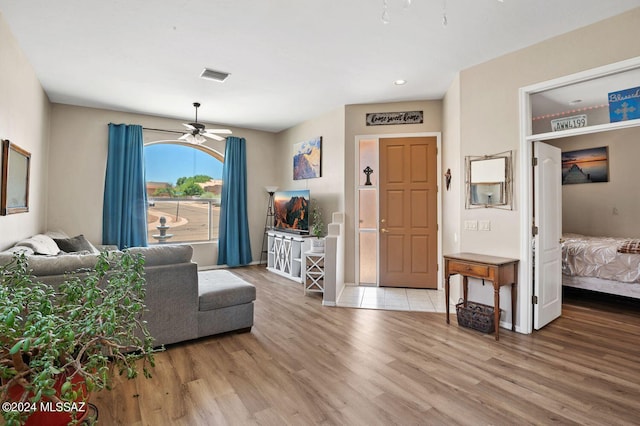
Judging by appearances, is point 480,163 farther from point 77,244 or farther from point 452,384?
point 77,244

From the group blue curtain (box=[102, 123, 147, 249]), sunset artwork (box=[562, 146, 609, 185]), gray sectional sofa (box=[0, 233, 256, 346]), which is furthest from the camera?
sunset artwork (box=[562, 146, 609, 185])

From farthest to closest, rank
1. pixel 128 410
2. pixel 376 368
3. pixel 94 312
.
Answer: pixel 376 368 < pixel 128 410 < pixel 94 312

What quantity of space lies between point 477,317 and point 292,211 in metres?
3.43

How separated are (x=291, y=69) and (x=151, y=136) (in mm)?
3397

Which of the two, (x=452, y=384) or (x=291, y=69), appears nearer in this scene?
(x=452, y=384)

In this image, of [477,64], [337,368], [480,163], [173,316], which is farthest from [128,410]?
[477,64]

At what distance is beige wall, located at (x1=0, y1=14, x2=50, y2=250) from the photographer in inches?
116

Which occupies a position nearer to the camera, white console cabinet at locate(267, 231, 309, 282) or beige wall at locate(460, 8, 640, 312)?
beige wall at locate(460, 8, 640, 312)

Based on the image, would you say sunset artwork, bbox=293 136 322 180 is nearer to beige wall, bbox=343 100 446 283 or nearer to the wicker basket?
beige wall, bbox=343 100 446 283

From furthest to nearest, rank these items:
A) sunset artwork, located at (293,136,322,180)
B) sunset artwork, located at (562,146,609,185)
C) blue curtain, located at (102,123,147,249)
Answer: sunset artwork, located at (293,136,322,180) → sunset artwork, located at (562,146,609,185) → blue curtain, located at (102,123,147,249)

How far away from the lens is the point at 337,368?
2.53 m

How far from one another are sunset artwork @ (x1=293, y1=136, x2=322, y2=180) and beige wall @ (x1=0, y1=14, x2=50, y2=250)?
3889 mm

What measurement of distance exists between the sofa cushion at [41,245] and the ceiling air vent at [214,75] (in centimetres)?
260

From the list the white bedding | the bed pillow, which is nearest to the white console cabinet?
the white bedding
